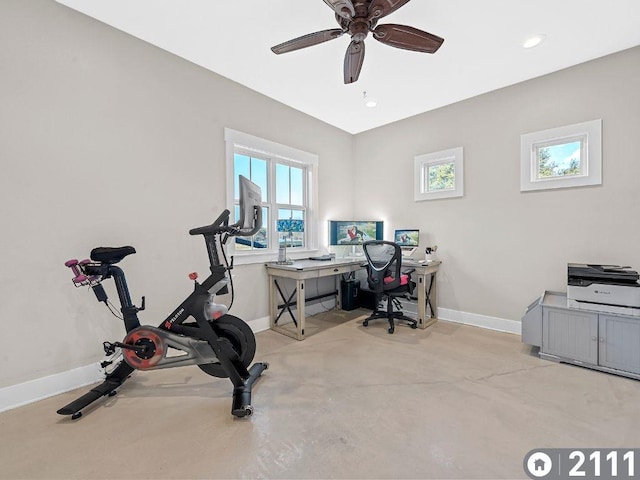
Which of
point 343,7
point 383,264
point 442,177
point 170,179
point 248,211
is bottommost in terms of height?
point 383,264

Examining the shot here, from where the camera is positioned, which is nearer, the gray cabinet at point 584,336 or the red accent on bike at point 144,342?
the red accent on bike at point 144,342

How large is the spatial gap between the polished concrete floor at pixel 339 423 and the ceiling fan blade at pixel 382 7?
2.55 meters

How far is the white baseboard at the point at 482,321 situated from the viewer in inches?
127

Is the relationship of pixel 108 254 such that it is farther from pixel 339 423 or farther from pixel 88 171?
pixel 339 423

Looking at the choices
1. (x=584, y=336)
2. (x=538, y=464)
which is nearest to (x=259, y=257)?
(x=538, y=464)

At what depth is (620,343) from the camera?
2244 millimetres

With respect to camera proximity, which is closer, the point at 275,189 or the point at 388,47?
the point at 388,47

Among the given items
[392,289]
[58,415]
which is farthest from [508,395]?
[58,415]

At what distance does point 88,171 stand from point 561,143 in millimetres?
4533

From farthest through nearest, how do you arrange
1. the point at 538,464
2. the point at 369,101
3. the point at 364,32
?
the point at 369,101 → the point at 364,32 → the point at 538,464

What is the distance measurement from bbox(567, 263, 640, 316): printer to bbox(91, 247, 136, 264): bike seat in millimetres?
3707

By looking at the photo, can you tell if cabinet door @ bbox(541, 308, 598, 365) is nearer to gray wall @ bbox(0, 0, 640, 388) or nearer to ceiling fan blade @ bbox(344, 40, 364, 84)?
gray wall @ bbox(0, 0, 640, 388)

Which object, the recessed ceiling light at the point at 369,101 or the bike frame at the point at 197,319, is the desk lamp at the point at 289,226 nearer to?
the bike frame at the point at 197,319

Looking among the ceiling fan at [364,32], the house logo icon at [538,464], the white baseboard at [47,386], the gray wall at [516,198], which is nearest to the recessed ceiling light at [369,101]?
the gray wall at [516,198]
